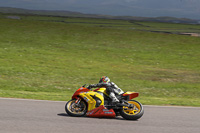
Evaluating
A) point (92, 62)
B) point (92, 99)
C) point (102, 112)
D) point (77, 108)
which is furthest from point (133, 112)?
point (92, 62)

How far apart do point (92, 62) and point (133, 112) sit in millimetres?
17896

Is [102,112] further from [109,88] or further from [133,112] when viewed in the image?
[133,112]

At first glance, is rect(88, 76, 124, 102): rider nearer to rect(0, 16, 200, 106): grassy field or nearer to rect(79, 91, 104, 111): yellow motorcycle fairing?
rect(79, 91, 104, 111): yellow motorcycle fairing

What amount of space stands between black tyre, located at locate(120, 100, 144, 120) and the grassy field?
3.57 meters

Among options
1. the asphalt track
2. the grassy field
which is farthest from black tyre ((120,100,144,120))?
the grassy field

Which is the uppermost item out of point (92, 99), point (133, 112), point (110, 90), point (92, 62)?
point (110, 90)

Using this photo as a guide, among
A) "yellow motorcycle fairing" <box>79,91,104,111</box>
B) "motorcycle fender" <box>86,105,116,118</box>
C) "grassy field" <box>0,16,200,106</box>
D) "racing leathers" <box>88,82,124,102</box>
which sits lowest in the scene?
"grassy field" <box>0,16,200,106</box>

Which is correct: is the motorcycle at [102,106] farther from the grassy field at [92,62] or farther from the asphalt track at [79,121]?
the grassy field at [92,62]

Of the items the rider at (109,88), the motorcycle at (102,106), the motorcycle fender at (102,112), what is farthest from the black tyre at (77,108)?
the rider at (109,88)

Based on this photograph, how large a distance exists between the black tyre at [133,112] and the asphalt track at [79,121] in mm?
162

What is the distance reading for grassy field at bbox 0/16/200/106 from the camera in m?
17.1

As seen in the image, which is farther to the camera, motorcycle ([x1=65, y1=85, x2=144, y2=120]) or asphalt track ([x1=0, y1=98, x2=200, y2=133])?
motorcycle ([x1=65, y1=85, x2=144, y2=120])

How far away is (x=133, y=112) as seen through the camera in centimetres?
973

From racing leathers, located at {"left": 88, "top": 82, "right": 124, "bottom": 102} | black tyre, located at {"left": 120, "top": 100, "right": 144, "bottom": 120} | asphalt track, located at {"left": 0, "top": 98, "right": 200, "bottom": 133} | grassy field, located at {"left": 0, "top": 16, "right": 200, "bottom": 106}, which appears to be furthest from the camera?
Result: grassy field, located at {"left": 0, "top": 16, "right": 200, "bottom": 106}
